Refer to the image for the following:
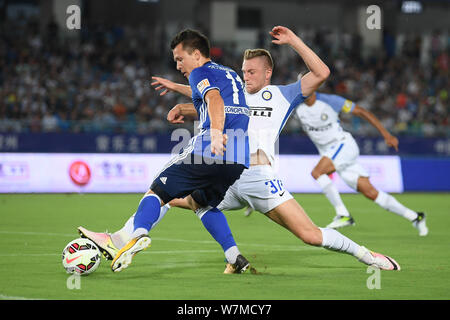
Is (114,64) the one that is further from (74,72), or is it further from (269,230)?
(269,230)

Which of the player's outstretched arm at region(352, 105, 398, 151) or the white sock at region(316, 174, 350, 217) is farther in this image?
the white sock at region(316, 174, 350, 217)

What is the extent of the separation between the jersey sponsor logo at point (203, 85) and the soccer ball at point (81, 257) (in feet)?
5.91

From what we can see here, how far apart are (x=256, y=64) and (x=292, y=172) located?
13.4 m

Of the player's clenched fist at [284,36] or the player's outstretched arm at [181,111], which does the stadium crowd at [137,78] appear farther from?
the player's clenched fist at [284,36]

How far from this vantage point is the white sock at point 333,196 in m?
13.1

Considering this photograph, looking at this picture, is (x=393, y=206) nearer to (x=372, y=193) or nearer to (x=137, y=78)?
(x=372, y=193)

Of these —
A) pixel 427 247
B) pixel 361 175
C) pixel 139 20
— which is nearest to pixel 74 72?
pixel 139 20

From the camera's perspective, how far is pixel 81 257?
7203 mm

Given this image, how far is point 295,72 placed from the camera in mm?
30000

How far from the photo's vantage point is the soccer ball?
7195 mm

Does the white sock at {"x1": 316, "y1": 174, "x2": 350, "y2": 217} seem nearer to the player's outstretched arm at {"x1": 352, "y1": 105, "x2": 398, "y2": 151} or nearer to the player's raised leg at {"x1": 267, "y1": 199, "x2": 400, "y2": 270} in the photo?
the player's outstretched arm at {"x1": 352, "y1": 105, "x2": 398, "y2": 151}

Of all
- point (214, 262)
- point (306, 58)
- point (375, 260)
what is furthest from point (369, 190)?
point (306, 58)

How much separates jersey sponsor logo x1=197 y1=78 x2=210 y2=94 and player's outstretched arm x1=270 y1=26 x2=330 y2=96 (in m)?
0.74

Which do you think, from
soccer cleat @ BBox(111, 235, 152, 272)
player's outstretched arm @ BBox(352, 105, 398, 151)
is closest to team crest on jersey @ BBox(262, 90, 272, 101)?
soccer cleat @ BBox(111, 235, 152, 272)
